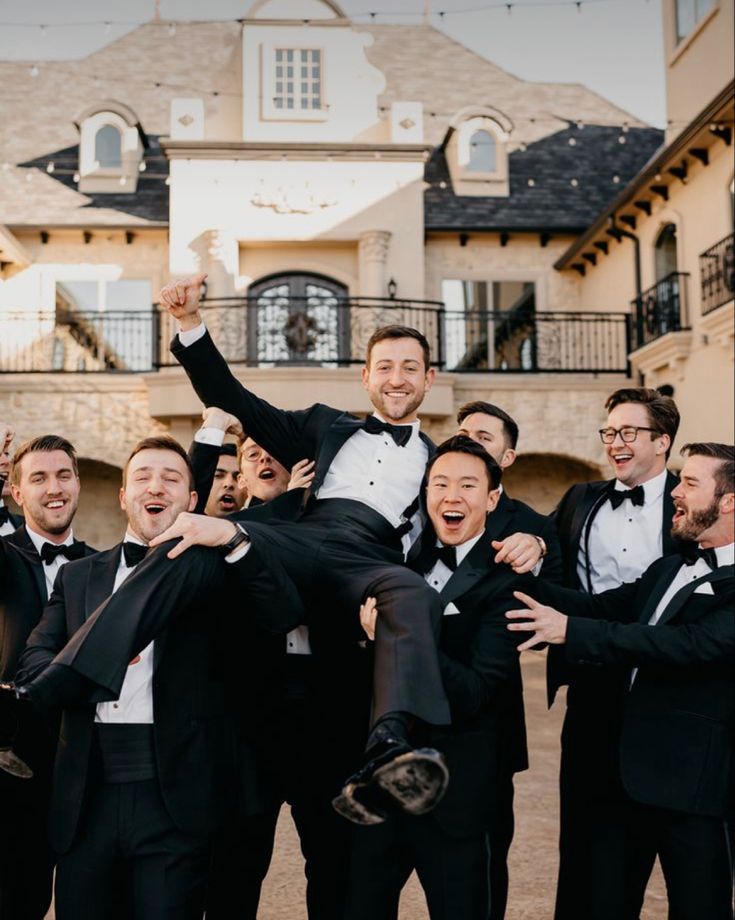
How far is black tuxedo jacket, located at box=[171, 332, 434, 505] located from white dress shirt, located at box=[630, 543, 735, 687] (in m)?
1.14

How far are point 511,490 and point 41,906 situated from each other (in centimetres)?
1583

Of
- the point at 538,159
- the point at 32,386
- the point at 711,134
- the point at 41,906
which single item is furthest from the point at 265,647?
the point at 538,159

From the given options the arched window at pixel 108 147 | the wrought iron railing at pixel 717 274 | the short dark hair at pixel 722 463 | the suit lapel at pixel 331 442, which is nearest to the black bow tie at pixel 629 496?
the short dark hair at pixel 722 463

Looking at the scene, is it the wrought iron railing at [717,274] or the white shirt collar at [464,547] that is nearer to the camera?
the white shirt collar at [464,547]

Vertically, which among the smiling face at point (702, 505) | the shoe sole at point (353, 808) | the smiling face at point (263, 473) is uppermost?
the smiling face at point (263, 473)

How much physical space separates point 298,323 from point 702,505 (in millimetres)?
13368

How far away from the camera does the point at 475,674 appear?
11.2 feet

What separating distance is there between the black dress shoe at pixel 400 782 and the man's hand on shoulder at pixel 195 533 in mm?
869

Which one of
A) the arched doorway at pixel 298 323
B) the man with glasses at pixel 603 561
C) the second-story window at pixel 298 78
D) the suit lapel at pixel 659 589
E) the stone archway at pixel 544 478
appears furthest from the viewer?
the stone archway at pixel 544 478

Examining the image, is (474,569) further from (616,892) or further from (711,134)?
(711,134)

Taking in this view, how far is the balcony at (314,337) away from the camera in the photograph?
16.8m

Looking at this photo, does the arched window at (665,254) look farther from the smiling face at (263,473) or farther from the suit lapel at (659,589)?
the suit lapel at (659,589)

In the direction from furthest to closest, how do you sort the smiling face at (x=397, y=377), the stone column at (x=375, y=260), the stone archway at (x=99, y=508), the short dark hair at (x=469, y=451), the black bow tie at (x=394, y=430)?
1. the stone archway at (x=99, y=508)
2. the stone column at (x=375, y=260)
3. the black bow tie at (x=394, y=430)
4. the smiling face at (x=397, y=377)
5. the short dark hair at (x=469, y=451)

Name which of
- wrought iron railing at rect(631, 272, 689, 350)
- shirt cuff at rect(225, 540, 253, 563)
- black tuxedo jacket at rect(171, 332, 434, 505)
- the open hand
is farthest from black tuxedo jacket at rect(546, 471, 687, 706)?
wrought iron railing at rect(631, 272, 689, 350)
